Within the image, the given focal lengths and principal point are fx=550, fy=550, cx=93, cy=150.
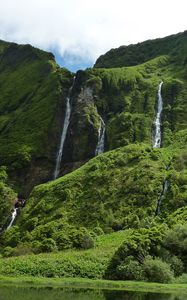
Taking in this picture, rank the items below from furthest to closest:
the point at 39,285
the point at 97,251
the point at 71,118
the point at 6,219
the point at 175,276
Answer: the point at 71,118 → the point at 6,219 → the point at 97,251 → the point at 175,276 → the point at 39,285

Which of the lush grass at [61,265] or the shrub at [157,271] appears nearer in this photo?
the shrub at [157,271]

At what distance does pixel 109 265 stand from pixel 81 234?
827 inches

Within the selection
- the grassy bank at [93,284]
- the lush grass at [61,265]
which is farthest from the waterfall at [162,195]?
the grassy bank at [93,284]

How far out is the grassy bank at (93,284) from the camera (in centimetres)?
7681

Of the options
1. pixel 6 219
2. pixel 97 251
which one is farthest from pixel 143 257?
pixel 6 219

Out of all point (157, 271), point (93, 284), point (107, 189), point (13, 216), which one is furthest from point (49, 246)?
point (13, 216)

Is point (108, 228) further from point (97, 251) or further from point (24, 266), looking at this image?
point (24, 266)

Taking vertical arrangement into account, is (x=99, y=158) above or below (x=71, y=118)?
below

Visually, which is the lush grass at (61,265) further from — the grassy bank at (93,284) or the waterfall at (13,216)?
the waterfall at (13,216)

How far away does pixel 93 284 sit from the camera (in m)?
82.3

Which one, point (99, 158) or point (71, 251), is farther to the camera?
point (99, 158)

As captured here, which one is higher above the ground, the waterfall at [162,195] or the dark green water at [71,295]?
the waterfall at [162,195]

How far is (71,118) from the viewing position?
635 ft

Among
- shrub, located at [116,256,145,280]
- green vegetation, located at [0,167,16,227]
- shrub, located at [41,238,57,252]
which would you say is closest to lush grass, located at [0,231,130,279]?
shrub, located at [116,256,145,280]
